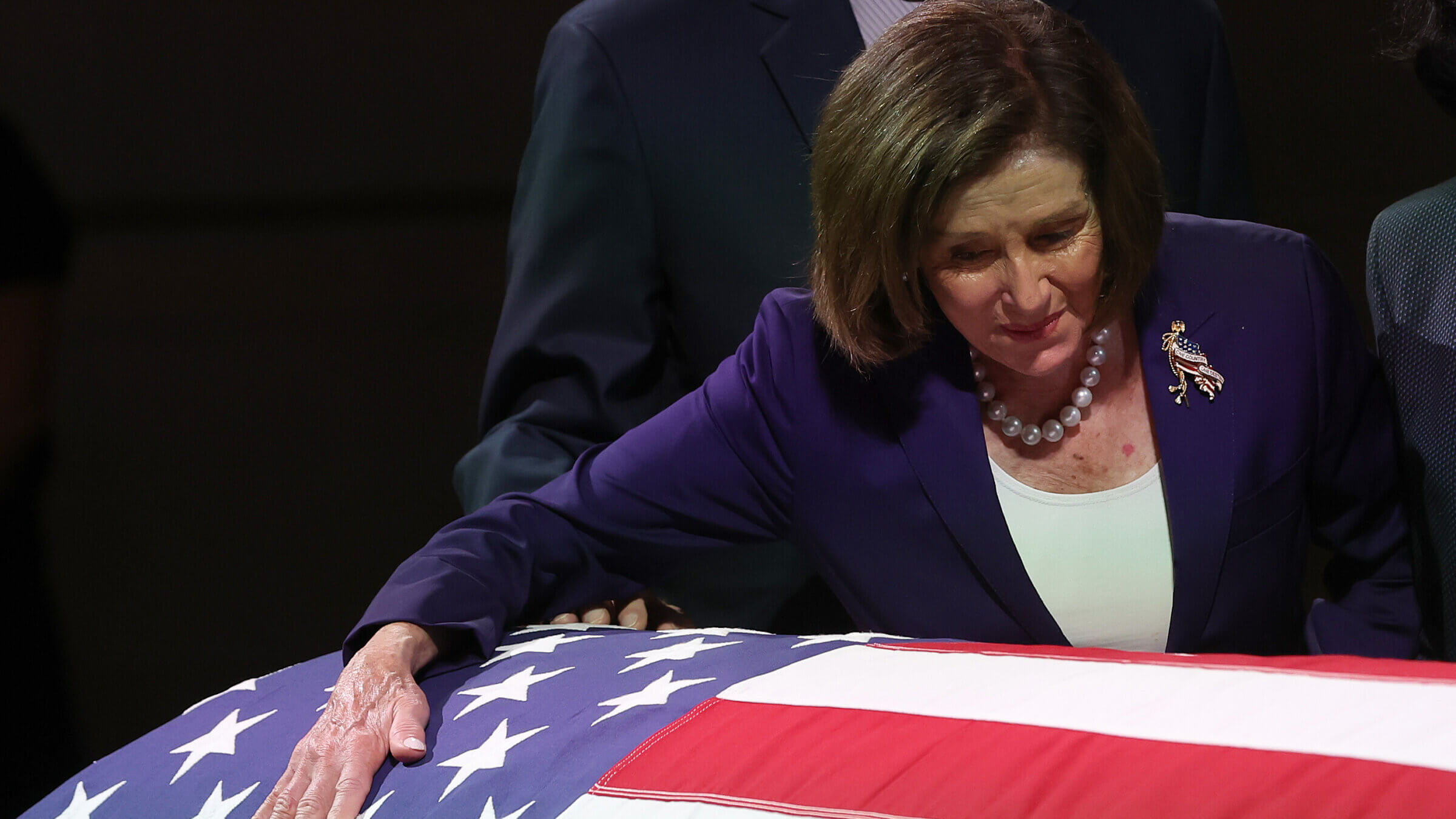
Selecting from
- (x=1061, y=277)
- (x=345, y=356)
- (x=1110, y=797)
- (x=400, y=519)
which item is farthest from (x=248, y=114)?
(x=1110, y=797)

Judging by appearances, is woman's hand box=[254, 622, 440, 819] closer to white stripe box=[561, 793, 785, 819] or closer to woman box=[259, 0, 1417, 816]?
woman box=[259, 0, 1417, 816]

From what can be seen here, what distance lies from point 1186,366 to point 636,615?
0.65 meters

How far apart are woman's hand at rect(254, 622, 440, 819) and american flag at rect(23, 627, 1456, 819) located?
0.06 ft

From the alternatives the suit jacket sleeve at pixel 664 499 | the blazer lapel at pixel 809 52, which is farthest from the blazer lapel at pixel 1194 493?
the blazer lapel at pixel 809 52

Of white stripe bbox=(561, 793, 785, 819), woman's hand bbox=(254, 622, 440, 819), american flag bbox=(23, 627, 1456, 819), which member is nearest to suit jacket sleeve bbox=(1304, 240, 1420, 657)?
american flag bbox=(23, 627, 1456, 819)

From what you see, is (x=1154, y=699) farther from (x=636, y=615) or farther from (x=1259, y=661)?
(x=636, y=615)

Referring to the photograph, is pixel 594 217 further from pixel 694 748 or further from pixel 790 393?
pixel 694 748

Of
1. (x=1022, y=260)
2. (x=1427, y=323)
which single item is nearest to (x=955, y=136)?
(x=1022, y=260)

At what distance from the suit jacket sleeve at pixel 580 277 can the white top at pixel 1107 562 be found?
602 mm

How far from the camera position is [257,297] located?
97.0 inches

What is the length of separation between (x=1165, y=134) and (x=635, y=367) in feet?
2.44

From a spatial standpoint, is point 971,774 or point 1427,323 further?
point 1427,323

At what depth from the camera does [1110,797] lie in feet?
2.78

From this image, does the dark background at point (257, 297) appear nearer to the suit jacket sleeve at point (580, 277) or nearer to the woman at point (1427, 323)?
the suit jacket sleeve at point (580, 277)
